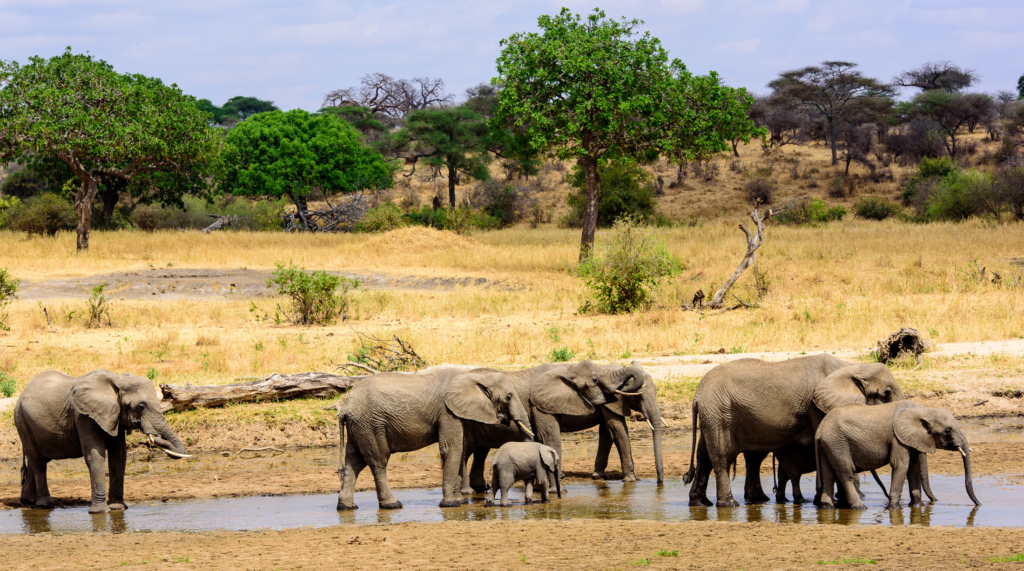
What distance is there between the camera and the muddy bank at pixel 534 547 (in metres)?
6.86

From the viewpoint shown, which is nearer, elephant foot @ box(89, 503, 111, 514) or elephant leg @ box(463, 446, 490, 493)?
elephant foot @ box(89, 503, 111, 514)

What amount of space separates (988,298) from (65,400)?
18323 millimetres

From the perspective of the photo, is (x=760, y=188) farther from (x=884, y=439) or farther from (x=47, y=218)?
(x=884, y=439)

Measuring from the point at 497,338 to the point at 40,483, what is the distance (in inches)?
387

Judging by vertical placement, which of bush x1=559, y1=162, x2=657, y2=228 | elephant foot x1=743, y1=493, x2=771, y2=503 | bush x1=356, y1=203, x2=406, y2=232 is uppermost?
bush x1=559, y1=162, x2=657, y2=228

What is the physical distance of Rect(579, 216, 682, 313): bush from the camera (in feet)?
73.9

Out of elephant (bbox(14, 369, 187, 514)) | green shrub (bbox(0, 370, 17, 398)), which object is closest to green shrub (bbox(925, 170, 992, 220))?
green shrub (bbox(0, 370, 17, 398))

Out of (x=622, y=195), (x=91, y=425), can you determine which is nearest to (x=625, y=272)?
(x=91, y=425)

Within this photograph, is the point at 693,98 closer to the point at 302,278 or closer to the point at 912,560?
the point at 302,278

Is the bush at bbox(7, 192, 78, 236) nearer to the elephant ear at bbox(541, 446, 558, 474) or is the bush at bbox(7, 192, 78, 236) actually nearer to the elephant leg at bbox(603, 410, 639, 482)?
the elephant leg at bbox(603, 410, 639, 482)

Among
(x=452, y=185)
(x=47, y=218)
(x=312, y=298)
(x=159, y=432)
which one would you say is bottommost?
(x=159, y=432)

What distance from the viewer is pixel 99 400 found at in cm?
967

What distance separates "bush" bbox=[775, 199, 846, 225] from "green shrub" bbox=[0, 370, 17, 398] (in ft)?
119

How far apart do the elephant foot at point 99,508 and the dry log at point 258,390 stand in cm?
381
